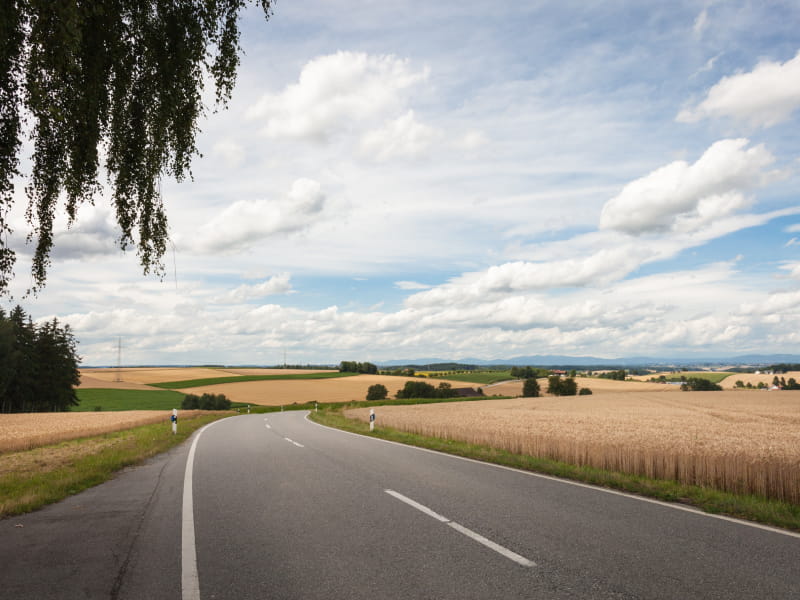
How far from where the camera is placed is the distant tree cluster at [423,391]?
76.8 meters

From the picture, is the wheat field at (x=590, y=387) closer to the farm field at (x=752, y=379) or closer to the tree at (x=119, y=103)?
the farm field at (x=752, y=379)

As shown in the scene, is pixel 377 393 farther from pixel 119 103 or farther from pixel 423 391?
pixel 119 103

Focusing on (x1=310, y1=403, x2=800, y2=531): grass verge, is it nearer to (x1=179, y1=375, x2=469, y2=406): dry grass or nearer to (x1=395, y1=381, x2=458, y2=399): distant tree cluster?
(x1=179, y1=375, x2=469, y2=406): dry grass

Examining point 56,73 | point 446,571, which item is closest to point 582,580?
point 446,571

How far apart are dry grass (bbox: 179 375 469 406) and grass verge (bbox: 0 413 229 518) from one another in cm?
4942

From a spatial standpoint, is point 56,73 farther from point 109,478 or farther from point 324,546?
point 109,478

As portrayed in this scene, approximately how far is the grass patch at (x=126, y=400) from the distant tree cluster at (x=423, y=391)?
3249 cm

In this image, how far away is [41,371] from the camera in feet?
190

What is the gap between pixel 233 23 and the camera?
280 inches

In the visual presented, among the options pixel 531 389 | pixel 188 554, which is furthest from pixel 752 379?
pixel 188 554

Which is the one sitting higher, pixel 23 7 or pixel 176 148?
pixel 23 7

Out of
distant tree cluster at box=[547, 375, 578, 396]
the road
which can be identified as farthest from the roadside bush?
the road

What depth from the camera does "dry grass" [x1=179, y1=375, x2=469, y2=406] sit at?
69000mm

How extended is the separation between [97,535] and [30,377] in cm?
6301
